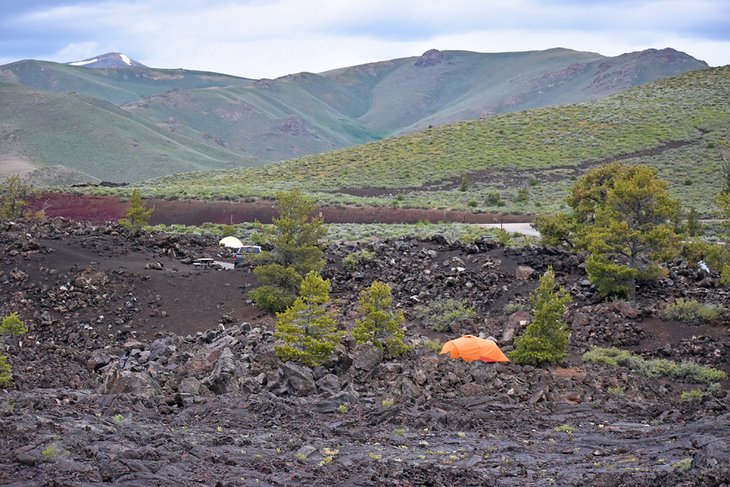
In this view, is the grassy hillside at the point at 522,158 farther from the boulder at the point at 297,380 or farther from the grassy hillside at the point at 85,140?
the grassy hillside at the point at 85,140

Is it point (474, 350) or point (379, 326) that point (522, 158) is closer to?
point (379, 326)

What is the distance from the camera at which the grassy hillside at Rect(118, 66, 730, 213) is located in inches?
2648

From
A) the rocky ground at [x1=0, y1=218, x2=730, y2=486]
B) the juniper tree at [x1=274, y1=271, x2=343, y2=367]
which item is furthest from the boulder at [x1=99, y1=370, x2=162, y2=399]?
the juniper tree at [x1=274, y1=271, x2=343, y2=367]

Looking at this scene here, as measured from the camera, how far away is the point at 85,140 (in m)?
153

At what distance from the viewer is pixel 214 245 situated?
44.8 meters

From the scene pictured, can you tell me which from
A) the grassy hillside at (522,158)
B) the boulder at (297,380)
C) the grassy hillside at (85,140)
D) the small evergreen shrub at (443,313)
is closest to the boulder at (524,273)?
the small evergreen shrub at (443,313)

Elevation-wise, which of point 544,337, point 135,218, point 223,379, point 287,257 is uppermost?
point 135,218

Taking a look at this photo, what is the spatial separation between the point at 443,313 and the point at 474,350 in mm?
5726

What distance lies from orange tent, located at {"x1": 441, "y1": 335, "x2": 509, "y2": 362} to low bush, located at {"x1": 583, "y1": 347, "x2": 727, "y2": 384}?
2497 millimetres

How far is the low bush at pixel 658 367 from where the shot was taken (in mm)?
24016

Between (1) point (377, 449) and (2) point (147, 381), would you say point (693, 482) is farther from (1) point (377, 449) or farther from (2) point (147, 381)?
(2) point (147, 381)

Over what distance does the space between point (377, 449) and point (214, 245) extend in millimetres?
28771

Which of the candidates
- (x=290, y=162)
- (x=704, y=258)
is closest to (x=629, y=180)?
(x=704, y=258)

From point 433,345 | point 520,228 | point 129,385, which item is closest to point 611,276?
point 433,345
